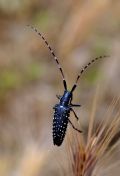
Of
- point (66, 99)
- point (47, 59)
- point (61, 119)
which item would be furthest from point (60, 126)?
point (47, 59)

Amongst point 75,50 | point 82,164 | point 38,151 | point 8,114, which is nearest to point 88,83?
point 75,50

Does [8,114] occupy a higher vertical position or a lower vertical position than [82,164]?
higher

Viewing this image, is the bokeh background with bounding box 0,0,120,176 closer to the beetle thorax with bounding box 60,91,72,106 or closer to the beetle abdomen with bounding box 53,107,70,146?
the beetle thorax with bounding box 60,91,72,106

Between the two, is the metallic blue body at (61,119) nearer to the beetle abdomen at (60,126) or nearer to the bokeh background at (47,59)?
the beetle abdomen at (60,126)

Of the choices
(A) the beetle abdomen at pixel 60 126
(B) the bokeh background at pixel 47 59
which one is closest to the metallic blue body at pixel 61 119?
(A) the beetle abdomen at pixel 60 126

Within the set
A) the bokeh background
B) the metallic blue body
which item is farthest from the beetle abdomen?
→ the bokeh background

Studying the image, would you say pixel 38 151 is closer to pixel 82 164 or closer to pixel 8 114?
pixel 82 164

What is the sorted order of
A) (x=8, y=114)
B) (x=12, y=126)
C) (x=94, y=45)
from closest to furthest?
(x=12, y=126) < (x=8, y=114) < (x=94, y=45)
